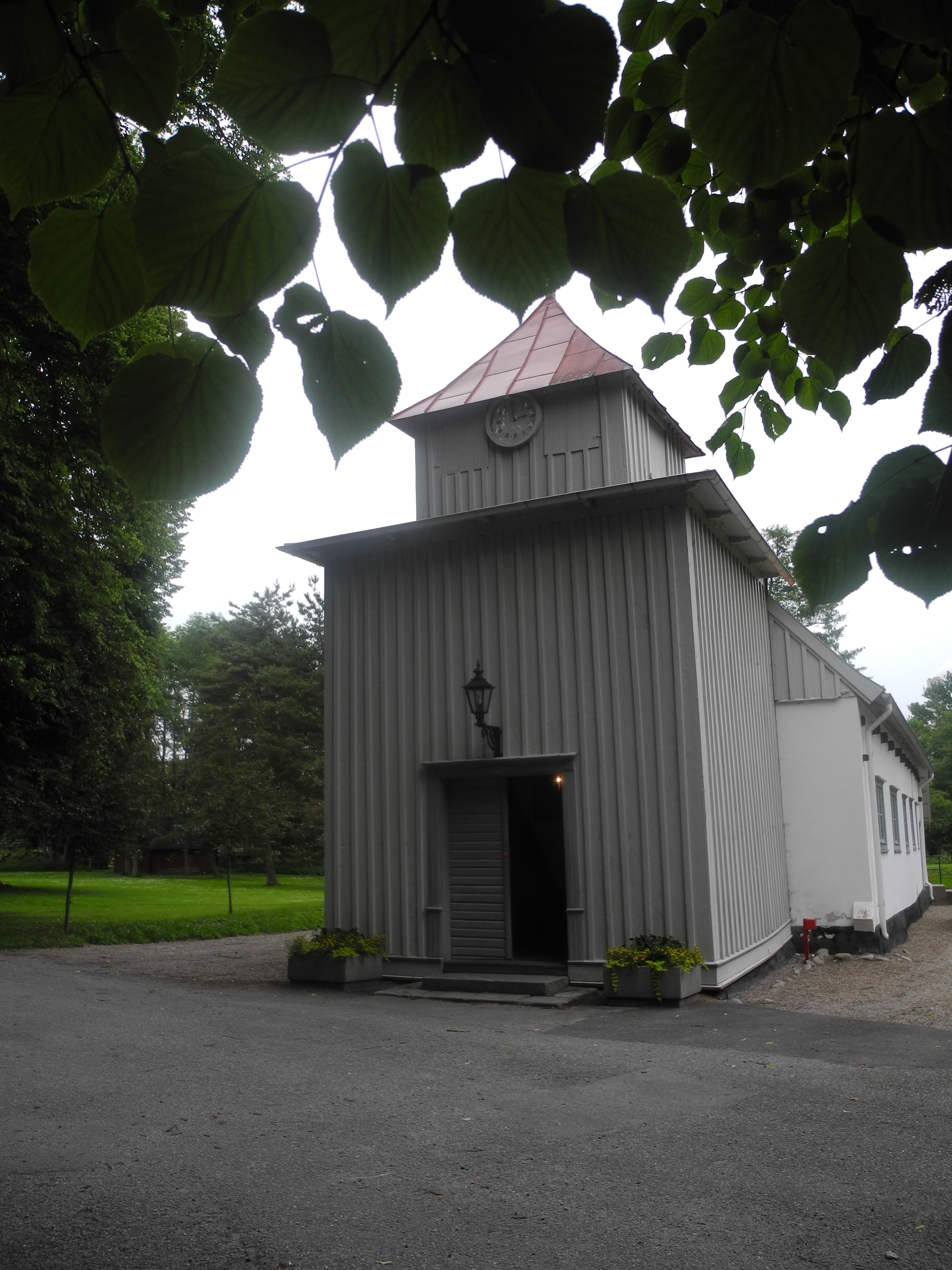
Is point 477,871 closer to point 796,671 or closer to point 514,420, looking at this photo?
point 514,420

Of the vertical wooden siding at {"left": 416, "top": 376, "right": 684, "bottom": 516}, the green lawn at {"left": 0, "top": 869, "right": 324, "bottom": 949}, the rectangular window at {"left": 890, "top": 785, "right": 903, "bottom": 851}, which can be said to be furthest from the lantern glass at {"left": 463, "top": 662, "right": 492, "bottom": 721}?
the green lawn at {"left": 0, "top": 869, "right": 324, "bottom": 949}

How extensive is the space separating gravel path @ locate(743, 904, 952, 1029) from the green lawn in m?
11.3

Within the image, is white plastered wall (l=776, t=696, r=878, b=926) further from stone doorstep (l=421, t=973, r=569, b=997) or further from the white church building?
stone doorstep (l=421, t=973, r=569, b=997)

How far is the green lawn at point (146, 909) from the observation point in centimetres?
1833

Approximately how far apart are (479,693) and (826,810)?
567cm

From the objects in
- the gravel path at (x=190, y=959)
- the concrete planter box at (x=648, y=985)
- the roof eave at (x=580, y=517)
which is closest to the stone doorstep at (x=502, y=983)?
the concrete planter box at (x=648, y=985)

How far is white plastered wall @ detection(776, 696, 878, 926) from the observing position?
45.0ft

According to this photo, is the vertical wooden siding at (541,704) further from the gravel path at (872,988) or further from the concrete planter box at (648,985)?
the gravel path at (872,988)

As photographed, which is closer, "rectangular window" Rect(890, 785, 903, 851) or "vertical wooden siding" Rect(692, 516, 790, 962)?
"vertical wooden siding" Rect(692, 516, 790, 962)

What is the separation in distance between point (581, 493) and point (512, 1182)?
7.66 metres

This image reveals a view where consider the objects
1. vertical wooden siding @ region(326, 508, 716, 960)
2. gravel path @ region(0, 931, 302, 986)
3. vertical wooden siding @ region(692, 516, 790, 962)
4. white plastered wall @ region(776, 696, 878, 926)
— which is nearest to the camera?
vertical wooden siding @ region(326, 508, 716, 960)

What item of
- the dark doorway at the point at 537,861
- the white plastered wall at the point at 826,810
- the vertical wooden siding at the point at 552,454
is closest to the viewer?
the vertical wooden siding at the point at 552,454

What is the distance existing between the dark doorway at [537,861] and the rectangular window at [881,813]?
15.5ft

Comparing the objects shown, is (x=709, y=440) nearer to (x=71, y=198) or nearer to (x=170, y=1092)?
(x=71, y=198)
